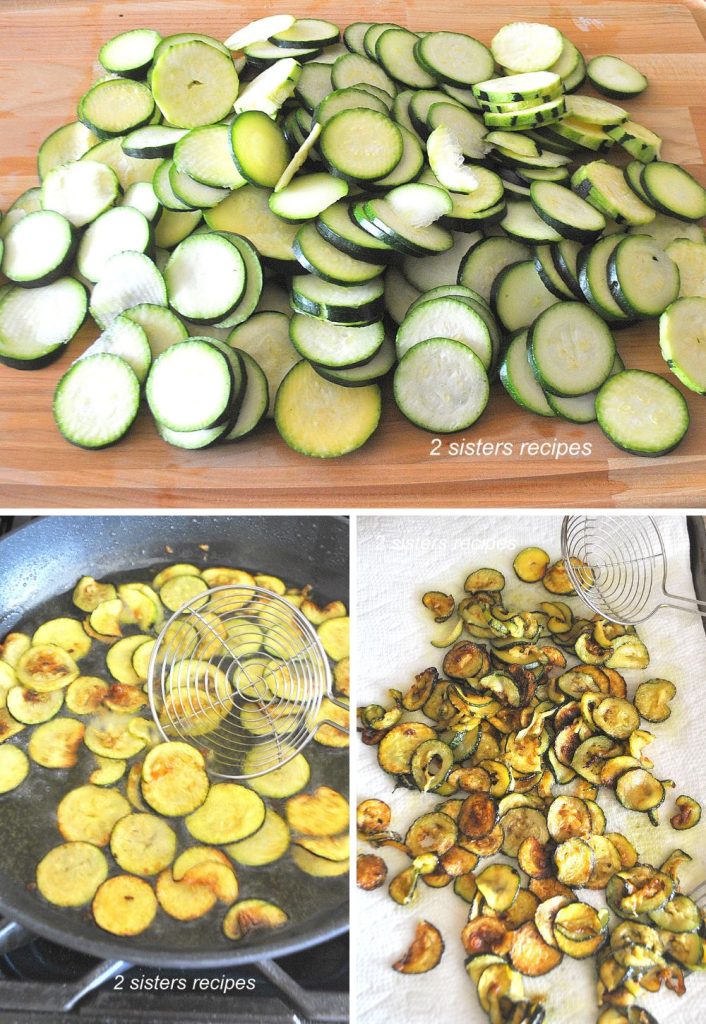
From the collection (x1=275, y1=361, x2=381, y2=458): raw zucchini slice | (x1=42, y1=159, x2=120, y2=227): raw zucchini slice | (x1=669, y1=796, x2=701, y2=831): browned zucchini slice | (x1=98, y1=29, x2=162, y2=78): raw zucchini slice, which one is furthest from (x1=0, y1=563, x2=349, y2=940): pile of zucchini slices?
(x1=98, y1=29, x2=162, y2=78): raw zucchini slice

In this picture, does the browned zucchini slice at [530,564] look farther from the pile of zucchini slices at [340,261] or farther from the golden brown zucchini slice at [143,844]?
the golden brown zucchini slice at [143,844]

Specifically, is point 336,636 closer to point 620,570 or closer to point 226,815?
point 226,815

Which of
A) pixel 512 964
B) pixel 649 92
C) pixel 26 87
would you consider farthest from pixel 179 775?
pixel 649 92

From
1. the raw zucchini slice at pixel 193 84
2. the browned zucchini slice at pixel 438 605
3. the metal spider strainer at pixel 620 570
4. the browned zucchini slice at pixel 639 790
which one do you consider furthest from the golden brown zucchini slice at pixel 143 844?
the raw zucchini slice at pixel 193 84

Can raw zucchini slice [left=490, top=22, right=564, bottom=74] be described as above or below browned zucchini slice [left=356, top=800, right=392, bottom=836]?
above

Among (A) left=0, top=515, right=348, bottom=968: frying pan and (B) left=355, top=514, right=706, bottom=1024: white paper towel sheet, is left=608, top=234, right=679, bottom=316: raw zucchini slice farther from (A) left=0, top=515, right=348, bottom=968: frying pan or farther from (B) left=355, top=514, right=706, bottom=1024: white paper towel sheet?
(A) left=0, top=515, right=348, bottom=968: frying pan

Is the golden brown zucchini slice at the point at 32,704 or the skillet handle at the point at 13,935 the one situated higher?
the golden brown zucchini slice at the point at 32,704
